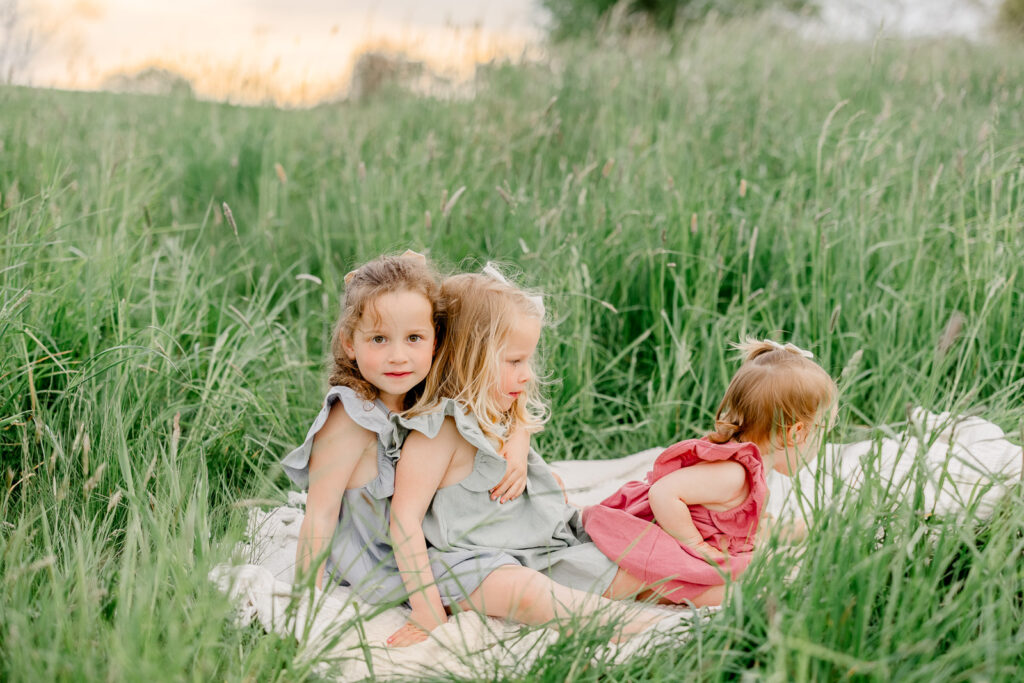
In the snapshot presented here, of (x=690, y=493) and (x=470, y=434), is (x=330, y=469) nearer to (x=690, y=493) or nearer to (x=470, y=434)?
(x=470, y=434)

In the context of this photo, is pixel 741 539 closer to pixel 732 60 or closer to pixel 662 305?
pixel 662 305

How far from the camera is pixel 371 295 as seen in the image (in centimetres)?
198

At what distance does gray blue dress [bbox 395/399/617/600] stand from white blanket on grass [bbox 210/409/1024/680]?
0.14 m

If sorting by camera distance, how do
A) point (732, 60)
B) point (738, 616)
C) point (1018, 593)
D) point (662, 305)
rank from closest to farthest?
point (738, 616) → point (1018, 593) → point (662, 305) → point (732, 60)

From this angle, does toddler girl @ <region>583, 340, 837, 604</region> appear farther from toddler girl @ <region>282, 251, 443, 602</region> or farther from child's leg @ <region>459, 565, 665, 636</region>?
toddler girl @ <region>282, 251, 443, 602</region>

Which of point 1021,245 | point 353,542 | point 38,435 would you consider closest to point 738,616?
point 353,542

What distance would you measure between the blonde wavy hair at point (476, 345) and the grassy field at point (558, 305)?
0.51 m

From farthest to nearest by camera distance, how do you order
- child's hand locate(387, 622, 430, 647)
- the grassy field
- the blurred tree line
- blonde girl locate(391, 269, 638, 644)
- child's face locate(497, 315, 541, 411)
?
1. the blurred tree line
2. child's face locate(497, 315, 541, 411)
3. blonde girl locate(391, 269, 638, 644)
4. child's hand locate(387, 622, 430, 647)
5. the grassy field

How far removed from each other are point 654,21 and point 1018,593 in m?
14.4

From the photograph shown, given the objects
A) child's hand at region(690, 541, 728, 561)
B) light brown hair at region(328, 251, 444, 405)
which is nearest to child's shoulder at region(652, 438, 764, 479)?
child's hand at region(690, 541, 728, 561)

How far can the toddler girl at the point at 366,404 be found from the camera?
6.51 ft

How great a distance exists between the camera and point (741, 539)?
87.4 inches

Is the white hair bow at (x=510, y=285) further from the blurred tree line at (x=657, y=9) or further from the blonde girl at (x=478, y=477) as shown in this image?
the blurred tree line at (x=657, y=9)

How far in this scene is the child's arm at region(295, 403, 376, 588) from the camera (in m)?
2.00
